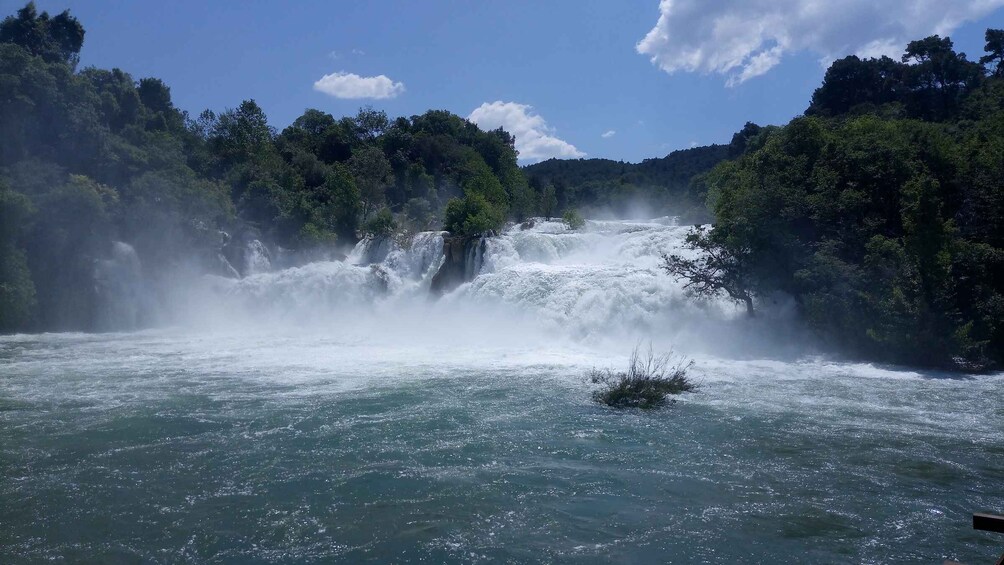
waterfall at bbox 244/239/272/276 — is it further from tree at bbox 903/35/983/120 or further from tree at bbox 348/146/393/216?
tree at bbox 903/35/983/120

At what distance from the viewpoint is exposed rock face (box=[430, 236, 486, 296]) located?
23.8 m

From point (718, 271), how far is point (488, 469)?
39.0 ft

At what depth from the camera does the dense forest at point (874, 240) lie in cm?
1434

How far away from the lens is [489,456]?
8414 millimetres

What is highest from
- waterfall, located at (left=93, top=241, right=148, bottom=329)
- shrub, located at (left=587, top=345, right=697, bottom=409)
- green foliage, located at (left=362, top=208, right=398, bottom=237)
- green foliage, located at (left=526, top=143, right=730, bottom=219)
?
green foliage, located at (left=526, top=143, right=730, bottom=219)

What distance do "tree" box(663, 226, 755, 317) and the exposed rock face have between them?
7.44 metres

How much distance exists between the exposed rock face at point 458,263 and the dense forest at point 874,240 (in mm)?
7390

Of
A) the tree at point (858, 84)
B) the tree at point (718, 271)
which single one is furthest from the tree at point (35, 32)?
the tree at point (858, 84)

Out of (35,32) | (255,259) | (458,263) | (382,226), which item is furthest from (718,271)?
(35,32)

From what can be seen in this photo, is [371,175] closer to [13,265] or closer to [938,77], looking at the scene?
[13,265]

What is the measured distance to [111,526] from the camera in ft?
20.8

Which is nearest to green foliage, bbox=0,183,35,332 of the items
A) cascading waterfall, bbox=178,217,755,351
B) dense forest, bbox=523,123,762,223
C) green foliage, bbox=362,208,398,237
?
cascading waterfall, bbox=178,217,755,351

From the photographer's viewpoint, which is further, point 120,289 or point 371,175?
point 371,175

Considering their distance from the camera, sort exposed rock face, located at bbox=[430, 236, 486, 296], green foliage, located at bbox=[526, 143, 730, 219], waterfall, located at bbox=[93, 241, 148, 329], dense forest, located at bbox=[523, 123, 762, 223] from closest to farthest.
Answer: waterfall, located at bbox=[93, 241, 148, 329] → exposed rock face, located at bbox=[430, 236, 486, 296] → dense forest, located at bbox=[523, 123, 762, 223] → green foliage, located at bbox=[526, 143, 730, 219]
